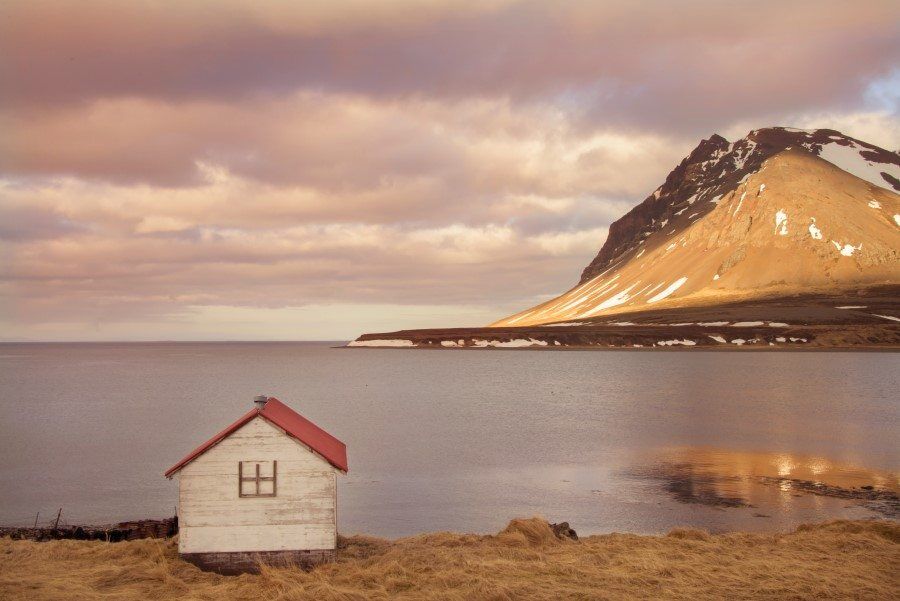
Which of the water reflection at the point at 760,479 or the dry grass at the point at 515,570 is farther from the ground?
the dry grass at the point at 515,570

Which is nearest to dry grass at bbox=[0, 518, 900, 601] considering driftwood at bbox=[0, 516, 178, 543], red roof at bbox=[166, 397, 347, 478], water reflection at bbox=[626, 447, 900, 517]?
driftwood at bbox=[0, 516, 178, 543]

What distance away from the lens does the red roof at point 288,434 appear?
20.5m

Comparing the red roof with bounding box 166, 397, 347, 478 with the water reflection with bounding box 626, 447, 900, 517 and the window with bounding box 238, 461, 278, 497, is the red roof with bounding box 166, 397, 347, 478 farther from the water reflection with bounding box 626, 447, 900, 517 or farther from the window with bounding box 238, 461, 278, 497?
the water reflection with bounding box 626, 447, 900, 517

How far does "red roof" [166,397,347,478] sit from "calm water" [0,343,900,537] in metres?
7.92

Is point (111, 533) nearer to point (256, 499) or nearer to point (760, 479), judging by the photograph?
point (256, 499)

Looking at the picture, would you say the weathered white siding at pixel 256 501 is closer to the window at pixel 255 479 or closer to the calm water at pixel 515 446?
the window at pixel 255 479

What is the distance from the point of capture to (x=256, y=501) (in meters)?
20.7

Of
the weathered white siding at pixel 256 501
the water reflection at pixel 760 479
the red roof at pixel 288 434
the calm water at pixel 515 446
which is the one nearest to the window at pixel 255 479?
the weathered white siding at pixel 256 501

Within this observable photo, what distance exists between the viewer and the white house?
810 inches

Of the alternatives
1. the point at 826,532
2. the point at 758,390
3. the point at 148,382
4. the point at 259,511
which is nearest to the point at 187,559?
the point at 259,511

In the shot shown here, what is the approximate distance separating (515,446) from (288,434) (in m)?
33.7

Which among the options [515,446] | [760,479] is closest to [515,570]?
[760,479]

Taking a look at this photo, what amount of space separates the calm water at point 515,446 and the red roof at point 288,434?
7.92 meters

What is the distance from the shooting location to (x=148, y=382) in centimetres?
13012
